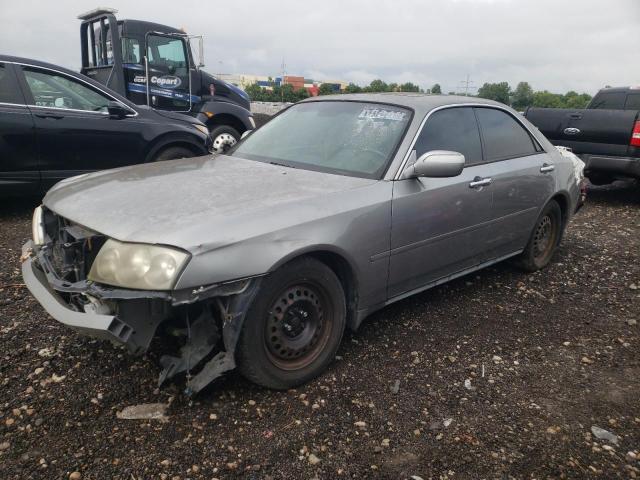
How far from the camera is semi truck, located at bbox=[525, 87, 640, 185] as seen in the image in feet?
24.5

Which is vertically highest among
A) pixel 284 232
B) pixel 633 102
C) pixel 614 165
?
pixel 633 102

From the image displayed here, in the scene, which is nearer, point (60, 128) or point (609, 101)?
point (60, 128)

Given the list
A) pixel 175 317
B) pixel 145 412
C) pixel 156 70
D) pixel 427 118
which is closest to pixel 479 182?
pixel 427 118

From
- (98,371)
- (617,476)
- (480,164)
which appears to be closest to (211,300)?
(98,371)

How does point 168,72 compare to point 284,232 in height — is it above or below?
above

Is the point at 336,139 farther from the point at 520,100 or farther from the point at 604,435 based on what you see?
the point at 520,100

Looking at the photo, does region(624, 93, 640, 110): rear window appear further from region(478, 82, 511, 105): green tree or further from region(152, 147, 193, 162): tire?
region(152, 147, 193, 162): tire

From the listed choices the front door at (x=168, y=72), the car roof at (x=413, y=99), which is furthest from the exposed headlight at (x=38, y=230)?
the front door at (x=168, y=72)

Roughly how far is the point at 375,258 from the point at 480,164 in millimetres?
1415

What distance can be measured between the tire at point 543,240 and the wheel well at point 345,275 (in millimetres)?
2316

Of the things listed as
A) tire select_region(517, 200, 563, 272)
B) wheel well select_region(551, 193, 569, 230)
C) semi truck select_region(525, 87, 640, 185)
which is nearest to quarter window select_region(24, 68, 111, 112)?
tire select_region(517, 200, 563, 272)

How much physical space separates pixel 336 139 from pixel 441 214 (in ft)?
2.88

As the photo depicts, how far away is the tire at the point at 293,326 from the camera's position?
2577 millimetres

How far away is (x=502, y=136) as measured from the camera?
4.30m
